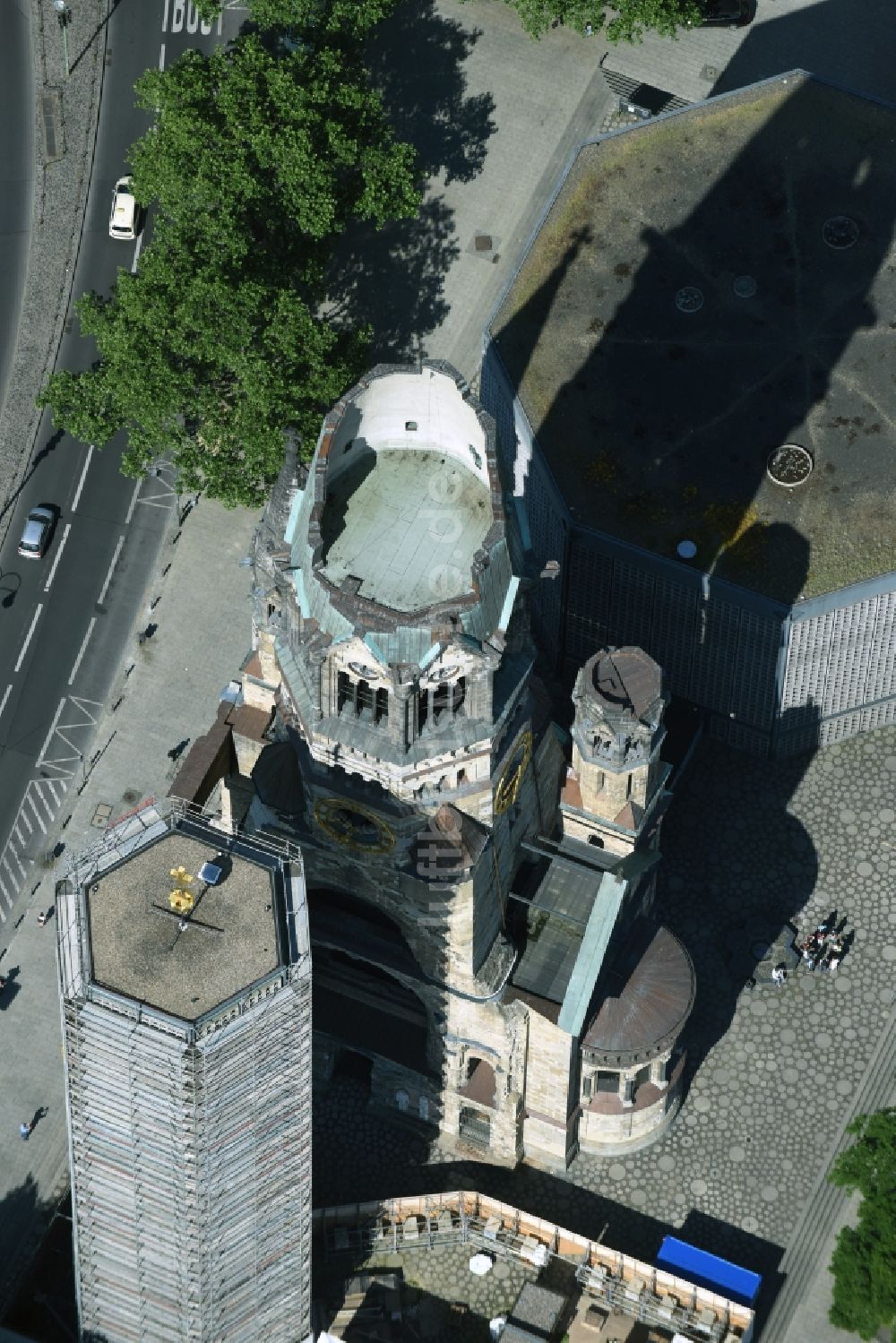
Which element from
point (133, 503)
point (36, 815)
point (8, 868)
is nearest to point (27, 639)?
point (133, 503)

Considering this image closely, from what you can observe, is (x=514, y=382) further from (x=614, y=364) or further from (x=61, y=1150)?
(x=61, y=1150)

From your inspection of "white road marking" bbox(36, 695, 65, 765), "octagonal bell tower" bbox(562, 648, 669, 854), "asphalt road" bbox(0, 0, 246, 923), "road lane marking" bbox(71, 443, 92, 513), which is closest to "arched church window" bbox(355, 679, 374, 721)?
"octagonal bell tower" bbox(562, 648, 669, 854)

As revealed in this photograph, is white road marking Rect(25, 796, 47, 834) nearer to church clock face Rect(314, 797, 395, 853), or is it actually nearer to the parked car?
the parked car

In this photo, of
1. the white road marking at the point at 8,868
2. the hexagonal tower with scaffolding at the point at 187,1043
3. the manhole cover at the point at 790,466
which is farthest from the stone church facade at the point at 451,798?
the manhole cover at the point at 790,466

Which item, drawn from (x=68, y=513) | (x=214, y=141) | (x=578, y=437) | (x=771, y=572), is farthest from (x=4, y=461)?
(x=771, y=572)

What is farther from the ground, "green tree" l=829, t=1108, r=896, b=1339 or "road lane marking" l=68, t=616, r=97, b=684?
"road lane marking" l=68, t=616, r=97, b=684

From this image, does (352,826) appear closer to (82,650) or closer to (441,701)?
(441,701)
